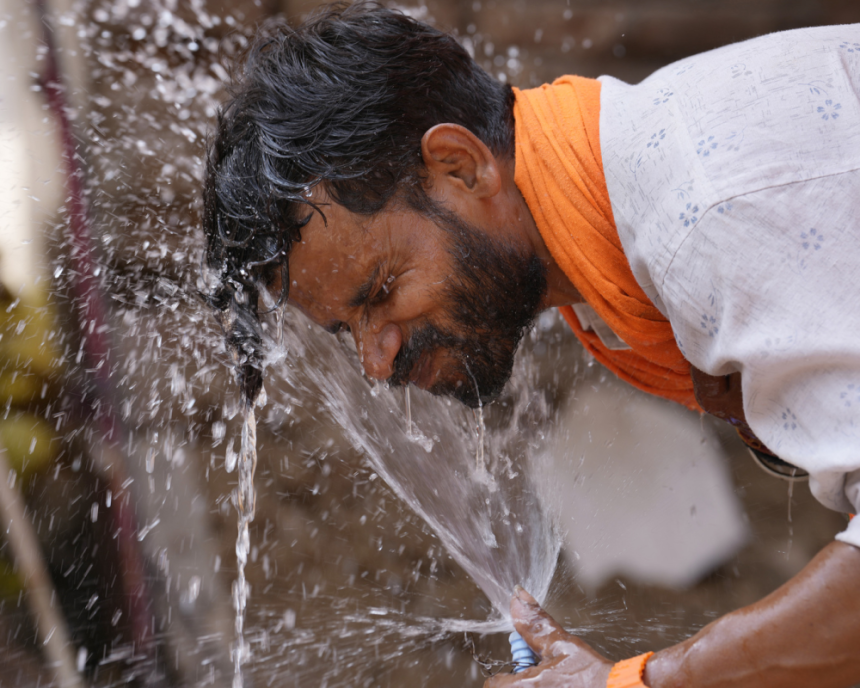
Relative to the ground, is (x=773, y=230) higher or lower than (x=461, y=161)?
lower

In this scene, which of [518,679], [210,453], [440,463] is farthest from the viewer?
[210,453]

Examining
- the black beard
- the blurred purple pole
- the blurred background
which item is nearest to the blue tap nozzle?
the black beard

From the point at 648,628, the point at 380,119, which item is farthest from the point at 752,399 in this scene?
the point at 648,628

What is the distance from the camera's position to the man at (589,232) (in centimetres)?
71

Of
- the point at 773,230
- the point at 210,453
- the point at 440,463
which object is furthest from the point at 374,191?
the point at 210,453

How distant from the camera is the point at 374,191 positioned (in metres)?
0.96

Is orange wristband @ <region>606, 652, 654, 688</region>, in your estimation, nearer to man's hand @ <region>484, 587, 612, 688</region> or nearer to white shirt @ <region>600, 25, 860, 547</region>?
man's hand @ <region>484, 587, 612, 688</region>

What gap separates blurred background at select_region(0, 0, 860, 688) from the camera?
5.19 ft

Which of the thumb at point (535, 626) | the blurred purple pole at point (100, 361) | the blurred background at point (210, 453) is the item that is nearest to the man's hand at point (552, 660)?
the thumb at point (535, 626)

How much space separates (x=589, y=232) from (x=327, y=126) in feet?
1.17

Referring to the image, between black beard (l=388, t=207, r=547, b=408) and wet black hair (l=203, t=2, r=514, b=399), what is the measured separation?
0.31 feet

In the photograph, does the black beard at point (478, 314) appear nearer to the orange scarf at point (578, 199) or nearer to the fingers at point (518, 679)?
the orange scarf at point (578, 199)

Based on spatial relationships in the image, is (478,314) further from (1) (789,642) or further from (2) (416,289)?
(1) (789,642)

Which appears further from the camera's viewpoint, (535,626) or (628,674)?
(535,626)
